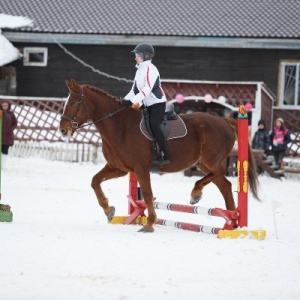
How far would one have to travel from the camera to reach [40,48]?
108 ft

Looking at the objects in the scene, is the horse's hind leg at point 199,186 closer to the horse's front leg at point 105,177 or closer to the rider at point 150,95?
the rider at point 150,95

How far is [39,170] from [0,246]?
45.3 feet

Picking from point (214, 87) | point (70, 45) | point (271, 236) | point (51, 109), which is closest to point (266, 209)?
point (271, 236)

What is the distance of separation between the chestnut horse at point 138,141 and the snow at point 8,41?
20601 mm

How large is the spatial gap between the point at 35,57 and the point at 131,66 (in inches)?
153

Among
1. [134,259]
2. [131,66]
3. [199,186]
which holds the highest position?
[131,66]

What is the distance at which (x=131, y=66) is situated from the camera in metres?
32.6

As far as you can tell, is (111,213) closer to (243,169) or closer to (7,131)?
(243,169)

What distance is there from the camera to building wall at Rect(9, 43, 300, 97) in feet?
106

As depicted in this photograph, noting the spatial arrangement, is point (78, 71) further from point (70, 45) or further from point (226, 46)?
point (226, 46)

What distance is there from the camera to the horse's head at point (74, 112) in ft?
34.8

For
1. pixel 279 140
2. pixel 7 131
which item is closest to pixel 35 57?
pixel 7 131

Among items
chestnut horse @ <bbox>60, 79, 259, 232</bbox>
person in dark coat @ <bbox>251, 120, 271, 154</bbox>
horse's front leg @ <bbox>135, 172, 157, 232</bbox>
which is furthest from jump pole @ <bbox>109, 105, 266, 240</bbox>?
person in dark coat @ <bbox>251, 120, 271, 154</bbox>

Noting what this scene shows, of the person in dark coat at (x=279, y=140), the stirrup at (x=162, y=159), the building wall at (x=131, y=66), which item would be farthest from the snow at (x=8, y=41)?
the stirrup at (x=162, y=159)
